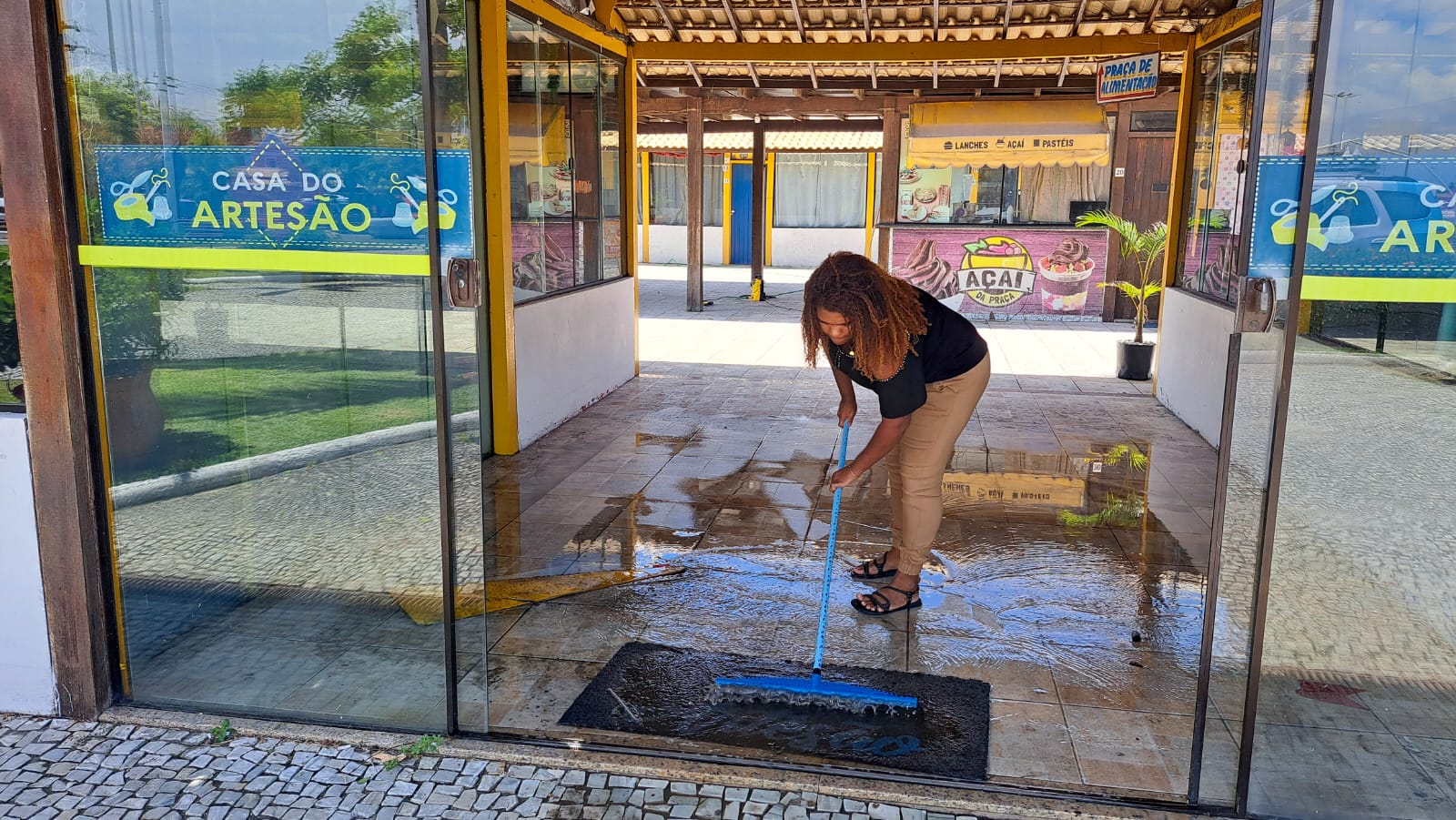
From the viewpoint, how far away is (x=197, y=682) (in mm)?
3428

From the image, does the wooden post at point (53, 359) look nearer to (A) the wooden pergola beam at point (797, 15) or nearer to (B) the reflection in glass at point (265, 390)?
(B) the reflection in glass at point (265, 390)

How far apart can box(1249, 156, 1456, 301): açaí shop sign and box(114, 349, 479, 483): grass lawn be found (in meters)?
2.49

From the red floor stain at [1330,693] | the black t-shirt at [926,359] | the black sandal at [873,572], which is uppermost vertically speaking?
the black t-shirt at [926,359]

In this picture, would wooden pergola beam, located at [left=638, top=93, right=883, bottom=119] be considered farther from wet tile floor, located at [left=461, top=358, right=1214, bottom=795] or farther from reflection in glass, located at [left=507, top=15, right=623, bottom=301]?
wet tile floor, located at [left=461, top=358, right=1214, bottom=795]

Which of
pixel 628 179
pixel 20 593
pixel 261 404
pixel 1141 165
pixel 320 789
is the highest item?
pixel 1141 165

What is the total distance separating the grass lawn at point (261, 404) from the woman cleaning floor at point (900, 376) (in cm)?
146

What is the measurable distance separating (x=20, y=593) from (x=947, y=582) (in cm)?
346

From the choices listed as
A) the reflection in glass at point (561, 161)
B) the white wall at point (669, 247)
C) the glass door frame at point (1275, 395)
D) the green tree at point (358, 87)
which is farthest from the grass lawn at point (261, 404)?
the white wall at point (669, 247)

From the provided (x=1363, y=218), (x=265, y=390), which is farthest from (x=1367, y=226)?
(x=265, y=390)

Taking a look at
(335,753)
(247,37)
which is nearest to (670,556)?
(335,753)

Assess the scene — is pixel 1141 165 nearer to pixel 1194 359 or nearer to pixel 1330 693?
pixel 1194 359

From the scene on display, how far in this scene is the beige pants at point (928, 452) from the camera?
13.0 ft

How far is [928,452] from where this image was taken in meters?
4.00

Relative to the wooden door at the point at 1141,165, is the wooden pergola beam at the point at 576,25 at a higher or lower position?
higher
